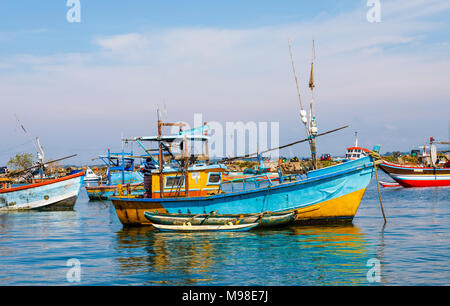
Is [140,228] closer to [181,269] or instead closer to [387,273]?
[181,269]

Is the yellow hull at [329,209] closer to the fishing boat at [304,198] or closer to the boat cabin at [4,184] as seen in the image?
the fishing boat at [304,198]

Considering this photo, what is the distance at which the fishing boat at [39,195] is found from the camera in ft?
121

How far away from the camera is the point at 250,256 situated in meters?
16.6

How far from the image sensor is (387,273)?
1391 cm

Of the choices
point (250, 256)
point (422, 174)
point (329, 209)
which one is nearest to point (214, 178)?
point (329, 209)

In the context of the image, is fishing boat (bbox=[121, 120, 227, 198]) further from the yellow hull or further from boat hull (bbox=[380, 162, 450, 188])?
boat hull (bbox=[380, 162, 450, 188])

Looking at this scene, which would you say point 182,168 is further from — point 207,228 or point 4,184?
point 4,184

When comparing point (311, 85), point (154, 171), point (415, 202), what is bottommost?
point (415, 202)

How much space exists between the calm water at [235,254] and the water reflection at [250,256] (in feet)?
0.10

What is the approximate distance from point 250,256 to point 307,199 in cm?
662

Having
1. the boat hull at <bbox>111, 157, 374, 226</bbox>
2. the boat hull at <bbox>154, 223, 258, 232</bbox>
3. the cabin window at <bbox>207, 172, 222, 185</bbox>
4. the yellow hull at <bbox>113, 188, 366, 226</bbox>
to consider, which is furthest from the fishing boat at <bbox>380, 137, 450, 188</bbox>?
the boat hull at <bbox>154, 223, 258, 232</bbox>

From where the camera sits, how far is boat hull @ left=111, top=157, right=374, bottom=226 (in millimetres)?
22094

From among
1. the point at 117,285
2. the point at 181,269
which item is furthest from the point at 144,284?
the point at 181,269
